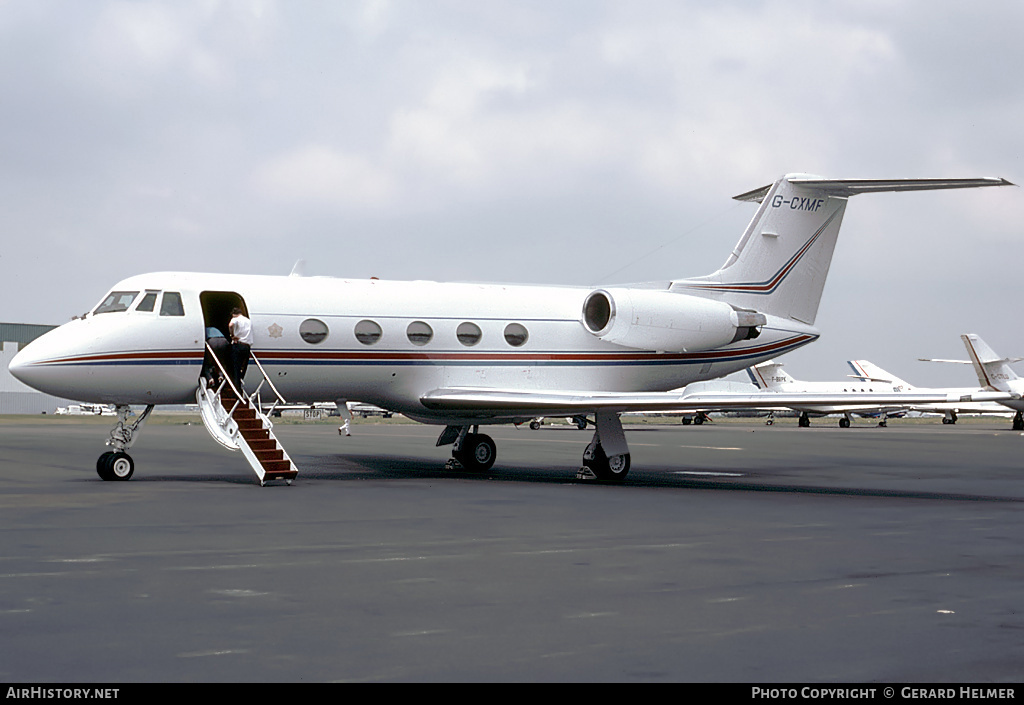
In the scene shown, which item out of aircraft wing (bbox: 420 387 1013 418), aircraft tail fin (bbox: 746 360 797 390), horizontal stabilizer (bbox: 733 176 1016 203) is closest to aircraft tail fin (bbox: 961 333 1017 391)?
aircraft tail fin (bbox: 746 360 797 390)

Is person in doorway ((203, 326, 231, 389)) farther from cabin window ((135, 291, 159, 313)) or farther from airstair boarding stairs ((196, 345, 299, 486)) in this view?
cabin window ((135, 291, 159, 313))

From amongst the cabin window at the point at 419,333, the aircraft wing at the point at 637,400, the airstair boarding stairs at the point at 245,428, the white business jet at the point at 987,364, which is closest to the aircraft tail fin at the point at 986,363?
the white business jet at the point at 987,364

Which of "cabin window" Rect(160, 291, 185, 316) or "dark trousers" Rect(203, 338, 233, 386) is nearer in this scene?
A: "cabin window" Rect(160, 291, 185, 316)

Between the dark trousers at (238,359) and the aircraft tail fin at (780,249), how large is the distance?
9.04 meters

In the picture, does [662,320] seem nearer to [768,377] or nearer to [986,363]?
[986,363]

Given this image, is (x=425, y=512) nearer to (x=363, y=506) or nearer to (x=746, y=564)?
(x=363, y=506)

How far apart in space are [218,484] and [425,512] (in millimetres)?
5321

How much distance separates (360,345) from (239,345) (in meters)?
2.25

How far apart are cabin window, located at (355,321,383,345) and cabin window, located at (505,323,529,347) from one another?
2621 millimetres

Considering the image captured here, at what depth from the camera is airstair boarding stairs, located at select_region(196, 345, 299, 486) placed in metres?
15.9

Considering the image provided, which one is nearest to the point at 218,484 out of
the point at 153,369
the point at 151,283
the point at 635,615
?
the point at 153,369

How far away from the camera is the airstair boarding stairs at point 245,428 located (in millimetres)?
15915

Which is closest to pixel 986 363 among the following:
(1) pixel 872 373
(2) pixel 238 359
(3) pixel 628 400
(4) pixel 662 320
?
(1) pixel 872 373

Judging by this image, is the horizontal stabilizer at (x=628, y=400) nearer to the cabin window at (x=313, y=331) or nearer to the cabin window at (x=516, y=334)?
the cabin window at (x=516, y=334)
